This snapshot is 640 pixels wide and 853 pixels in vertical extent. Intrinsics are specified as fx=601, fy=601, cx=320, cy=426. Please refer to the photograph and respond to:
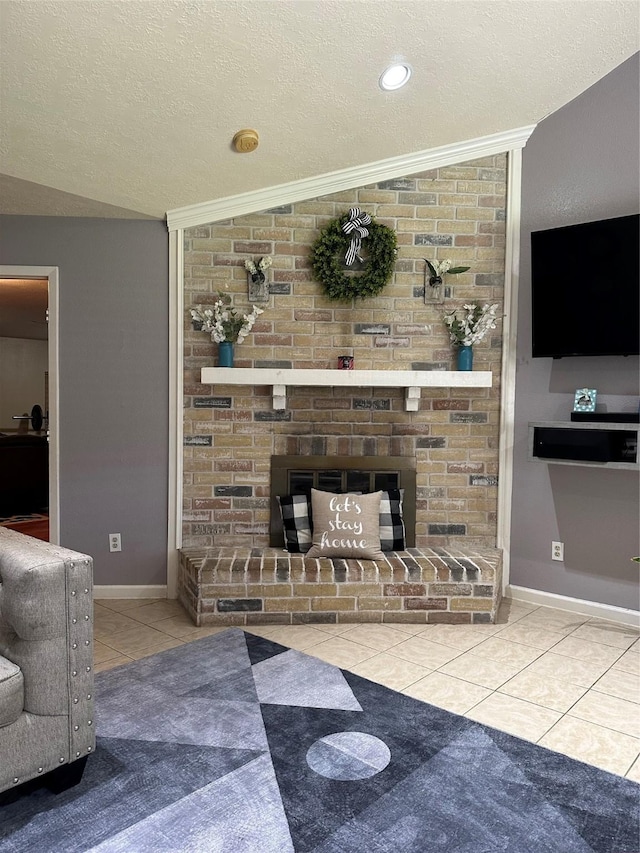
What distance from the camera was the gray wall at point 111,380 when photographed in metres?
3.63

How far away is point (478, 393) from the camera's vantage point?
371 centimetres

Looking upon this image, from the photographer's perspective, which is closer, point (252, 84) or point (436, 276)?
point (252, 84)

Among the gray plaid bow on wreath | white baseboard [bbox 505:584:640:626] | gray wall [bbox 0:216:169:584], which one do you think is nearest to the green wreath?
the gray plaid bow on wreath

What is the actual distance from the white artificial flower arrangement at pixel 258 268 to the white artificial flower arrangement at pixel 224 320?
0.17 meters

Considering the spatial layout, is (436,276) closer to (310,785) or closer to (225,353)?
(225,353)

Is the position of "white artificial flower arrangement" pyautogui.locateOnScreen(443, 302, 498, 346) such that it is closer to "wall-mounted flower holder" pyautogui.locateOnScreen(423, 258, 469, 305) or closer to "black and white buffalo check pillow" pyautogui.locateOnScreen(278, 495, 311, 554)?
"wall-mounted flower holder" pyautogui.locateOnScreen(423, 258, 469, 305)

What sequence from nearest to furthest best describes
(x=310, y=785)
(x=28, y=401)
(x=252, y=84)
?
1. (x=310, y=785)
2. (x=252, y=84)
3. (x=28, y=401)

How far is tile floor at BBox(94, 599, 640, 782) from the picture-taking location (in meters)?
2.26

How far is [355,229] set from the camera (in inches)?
140

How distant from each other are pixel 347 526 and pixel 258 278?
1.57m

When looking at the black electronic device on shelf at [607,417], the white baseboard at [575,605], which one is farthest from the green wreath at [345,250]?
the white baseboard at [575,605]

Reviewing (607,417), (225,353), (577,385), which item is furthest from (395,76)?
(607,417)

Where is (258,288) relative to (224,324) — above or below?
above

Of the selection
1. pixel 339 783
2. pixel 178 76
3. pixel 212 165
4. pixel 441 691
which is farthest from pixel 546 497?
pixel 178 76
